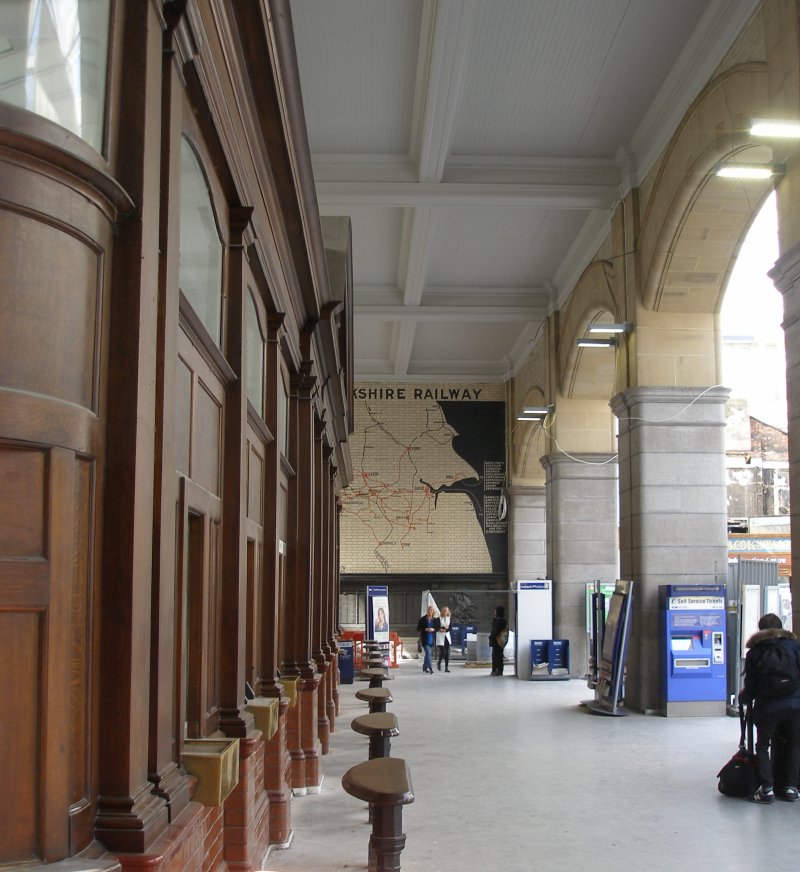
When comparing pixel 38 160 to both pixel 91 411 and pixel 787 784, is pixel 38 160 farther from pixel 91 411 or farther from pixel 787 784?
pixel 787 784

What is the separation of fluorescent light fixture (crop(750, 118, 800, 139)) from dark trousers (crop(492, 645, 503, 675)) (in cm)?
1288

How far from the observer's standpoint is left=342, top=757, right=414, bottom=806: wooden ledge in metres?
4.19

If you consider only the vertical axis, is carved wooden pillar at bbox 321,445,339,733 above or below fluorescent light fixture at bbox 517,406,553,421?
below

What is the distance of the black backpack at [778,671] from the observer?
7.20 metres

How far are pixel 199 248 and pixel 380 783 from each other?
7.43 feet

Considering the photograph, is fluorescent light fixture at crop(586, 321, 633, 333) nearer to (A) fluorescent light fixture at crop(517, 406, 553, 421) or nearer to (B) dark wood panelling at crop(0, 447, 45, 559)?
(A) fluorescent light fixture at crop(517, 406, 553, 421)

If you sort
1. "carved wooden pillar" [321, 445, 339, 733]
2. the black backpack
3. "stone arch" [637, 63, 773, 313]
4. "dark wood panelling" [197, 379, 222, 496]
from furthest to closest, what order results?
"carved wooden pillar" [321, 445, 339, 733] → "stone arch" [637, 63, 773, 313] → the black backpack → "dark wood panelling" [197, 379, 222, 496]

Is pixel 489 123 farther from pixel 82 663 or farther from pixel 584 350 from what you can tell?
pixel 82 663

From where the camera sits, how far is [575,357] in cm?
1741

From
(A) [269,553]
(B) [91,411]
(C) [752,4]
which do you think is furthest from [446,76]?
(B) [91,411]

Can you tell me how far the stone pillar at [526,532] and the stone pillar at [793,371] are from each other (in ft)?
56.2

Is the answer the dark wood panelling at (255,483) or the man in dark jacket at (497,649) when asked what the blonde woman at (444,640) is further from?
the dark wood panelling at (255,483)

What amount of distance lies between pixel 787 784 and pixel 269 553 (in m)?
4.12

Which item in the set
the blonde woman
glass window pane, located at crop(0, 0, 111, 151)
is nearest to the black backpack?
glass window pane, located at crop(0, 0, 111, 151)
